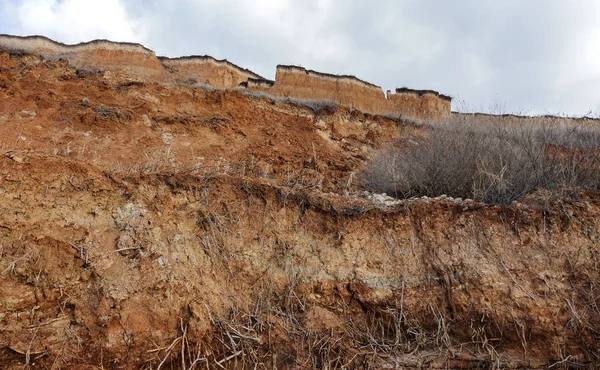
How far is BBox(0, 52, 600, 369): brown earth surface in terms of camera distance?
3.45m

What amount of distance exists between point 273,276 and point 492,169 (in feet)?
12.5

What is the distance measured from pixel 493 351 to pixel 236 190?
3130mm

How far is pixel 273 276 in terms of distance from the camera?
4.13m

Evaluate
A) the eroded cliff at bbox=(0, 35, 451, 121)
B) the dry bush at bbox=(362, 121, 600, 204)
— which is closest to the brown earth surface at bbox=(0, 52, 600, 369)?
the dry bush at bbox=(362, 121, 600, 204)

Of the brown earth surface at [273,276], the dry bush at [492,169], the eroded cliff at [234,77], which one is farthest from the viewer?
the eroded cliff at [234,77]

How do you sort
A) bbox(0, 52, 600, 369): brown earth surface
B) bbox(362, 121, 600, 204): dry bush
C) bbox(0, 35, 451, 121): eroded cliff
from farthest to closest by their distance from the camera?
bbox(0, 35, 451, 121): eroded cliff → bbox(362, 121, 600, 204): dry bush → bbox(0, 52, 600, 369): brown earth surface

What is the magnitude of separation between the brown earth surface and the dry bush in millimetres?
657

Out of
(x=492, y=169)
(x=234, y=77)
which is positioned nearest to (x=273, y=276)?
(x=492, y=169)

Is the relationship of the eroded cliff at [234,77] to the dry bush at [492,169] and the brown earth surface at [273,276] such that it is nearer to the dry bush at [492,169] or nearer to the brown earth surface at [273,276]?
the dry bush at [492,169]

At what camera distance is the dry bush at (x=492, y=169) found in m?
5.23

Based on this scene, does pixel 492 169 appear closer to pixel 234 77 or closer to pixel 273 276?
pixel 273 276

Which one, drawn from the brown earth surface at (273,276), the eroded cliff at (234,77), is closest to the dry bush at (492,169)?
the brown earth surface at (273,276)

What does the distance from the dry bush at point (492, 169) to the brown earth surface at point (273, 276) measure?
2.15 feet

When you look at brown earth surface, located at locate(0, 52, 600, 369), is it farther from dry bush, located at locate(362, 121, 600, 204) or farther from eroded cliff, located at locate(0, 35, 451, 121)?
eroded cliff, located at locate(0, 35, 451, 121)
